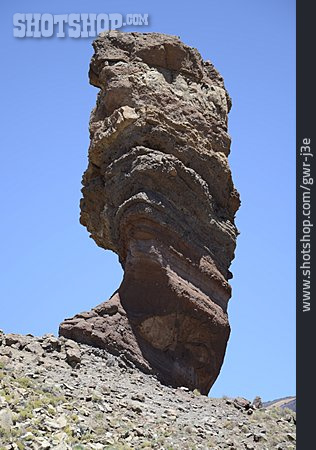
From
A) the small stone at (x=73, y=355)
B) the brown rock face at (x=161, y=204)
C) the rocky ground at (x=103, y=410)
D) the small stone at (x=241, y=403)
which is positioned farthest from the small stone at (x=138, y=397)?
the small stone at (x=241, y=403)

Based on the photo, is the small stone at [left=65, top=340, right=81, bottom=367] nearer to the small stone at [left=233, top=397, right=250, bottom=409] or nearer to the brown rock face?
the brown rock face

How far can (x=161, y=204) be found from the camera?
30391mm

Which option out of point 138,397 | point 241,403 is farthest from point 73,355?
point 241,403

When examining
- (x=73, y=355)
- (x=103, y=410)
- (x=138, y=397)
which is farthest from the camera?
(x=73, y=355)

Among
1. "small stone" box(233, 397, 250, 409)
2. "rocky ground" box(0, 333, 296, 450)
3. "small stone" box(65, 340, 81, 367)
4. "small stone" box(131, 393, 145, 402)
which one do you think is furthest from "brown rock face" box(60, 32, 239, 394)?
"small stone" box(131, 393, 145, 402)

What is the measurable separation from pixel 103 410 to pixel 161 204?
28.4 feet

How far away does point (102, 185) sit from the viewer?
3331 centimetres

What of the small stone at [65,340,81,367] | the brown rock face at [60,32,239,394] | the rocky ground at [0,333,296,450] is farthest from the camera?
the brown rock face at [60,32,239,394]

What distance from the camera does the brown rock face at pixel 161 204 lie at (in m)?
29.1

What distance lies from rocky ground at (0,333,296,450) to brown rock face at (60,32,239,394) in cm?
139

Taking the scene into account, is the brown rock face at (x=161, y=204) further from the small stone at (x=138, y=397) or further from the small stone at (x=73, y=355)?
the small stone at (x=138, y=397)

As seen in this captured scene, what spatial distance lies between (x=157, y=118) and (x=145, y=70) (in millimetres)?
2330

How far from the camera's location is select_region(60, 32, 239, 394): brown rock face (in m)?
29.1

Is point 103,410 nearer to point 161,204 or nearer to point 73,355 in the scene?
point 73,355
